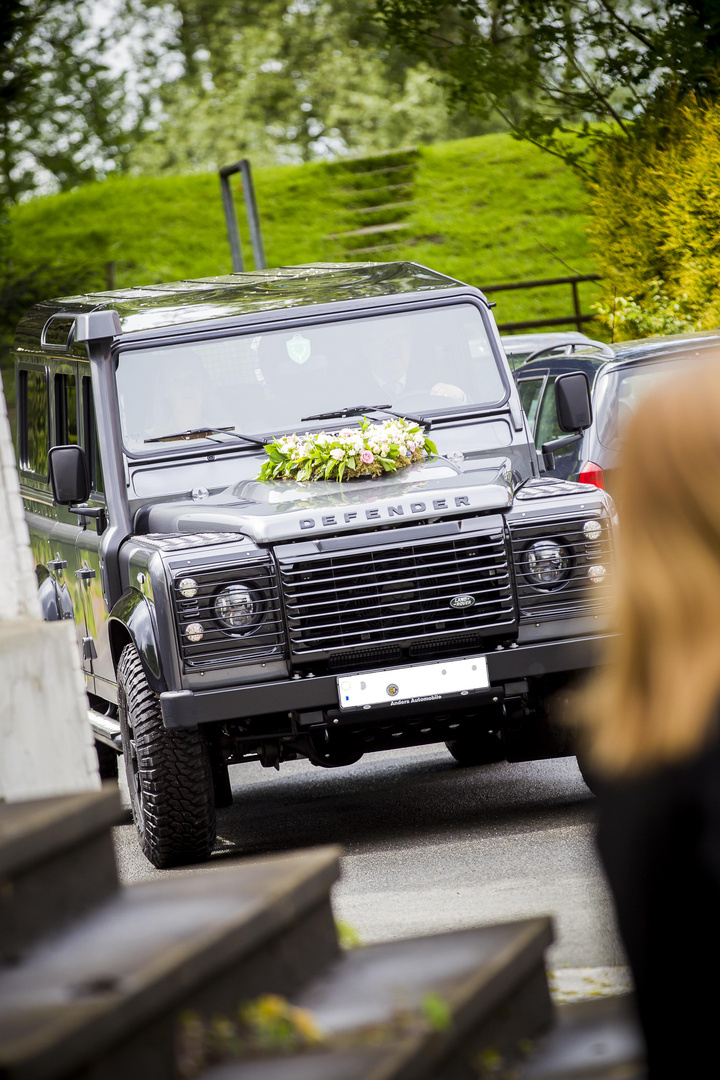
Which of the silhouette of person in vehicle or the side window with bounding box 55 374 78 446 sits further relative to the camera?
the side window with bounding box 55 374 78 446

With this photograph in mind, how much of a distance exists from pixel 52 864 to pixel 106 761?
20.5 ft

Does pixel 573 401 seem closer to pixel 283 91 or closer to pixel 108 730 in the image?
pixel 108 730

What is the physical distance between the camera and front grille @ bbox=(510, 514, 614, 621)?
667 cm

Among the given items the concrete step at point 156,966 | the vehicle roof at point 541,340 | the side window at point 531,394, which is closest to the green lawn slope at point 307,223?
the vehicle roof at point 541,340

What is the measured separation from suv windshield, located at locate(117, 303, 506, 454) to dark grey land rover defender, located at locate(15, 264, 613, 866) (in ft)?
0.04

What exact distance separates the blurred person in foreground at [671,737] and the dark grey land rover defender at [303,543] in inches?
181

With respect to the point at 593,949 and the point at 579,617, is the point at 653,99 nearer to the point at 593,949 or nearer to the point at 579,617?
the point at 579,617

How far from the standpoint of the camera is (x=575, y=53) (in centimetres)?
1942

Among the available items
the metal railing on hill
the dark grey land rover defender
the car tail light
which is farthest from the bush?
the dark grey land rover defender

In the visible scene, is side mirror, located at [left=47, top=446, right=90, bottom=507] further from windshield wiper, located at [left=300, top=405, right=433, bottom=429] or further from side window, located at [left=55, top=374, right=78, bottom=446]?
windshield wiper, located at [left=300, top=405, right=433, bottom=429]

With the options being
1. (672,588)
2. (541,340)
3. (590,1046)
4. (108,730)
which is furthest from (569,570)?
(541,340)

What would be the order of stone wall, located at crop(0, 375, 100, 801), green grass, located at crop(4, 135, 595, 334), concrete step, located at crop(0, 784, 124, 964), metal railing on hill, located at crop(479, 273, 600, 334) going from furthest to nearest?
green grass, located at crop(4, 135, 595, 334), metal railing on hill, located at crop(479, 273, 600, 334), stone wall, located at crop(0, 375, 100, 801), concrete step, located at crop(0, 784, 124, 964)

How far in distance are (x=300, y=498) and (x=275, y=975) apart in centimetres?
392

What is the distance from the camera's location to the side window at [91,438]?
777cm
